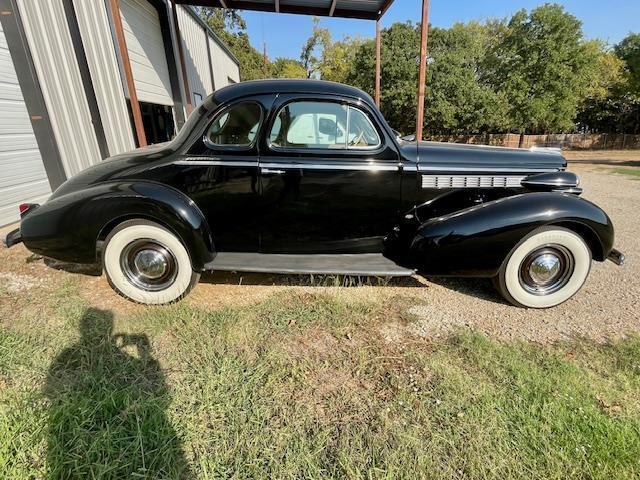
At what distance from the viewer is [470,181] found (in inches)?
121

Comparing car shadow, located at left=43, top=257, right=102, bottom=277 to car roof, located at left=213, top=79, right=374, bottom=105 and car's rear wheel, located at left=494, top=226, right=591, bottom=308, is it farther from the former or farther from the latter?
car's rear wheel, located at left=494, top=226, right=591, bottom=308

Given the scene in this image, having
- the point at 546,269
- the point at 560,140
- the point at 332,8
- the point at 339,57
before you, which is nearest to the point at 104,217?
the point at 546,269

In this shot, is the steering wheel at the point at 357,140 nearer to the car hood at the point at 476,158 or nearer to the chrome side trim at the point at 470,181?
the car hood at the point at 476,158

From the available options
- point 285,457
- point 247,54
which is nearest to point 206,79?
point 285,457

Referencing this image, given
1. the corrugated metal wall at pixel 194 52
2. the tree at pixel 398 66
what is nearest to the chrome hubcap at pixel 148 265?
the corrugated metal wall at pixel 194 52

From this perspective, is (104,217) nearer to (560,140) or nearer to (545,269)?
(545,269)

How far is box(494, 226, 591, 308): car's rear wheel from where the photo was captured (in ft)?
9.09

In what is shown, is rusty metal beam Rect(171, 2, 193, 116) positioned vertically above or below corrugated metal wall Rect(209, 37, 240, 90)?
below

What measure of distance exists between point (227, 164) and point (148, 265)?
1134mm

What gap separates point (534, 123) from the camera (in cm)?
2406

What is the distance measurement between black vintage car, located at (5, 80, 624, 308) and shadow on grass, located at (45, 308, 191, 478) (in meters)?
0.75

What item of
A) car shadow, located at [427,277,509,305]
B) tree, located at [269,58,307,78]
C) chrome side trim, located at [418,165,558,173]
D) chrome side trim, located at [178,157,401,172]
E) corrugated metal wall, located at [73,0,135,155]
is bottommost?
car shadow, located at [427,277,509,305]

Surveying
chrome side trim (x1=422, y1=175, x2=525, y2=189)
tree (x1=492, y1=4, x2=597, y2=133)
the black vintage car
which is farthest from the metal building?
tree (x1=492, y1=4, x2=597, y2=133)

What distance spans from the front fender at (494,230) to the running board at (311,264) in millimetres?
284
